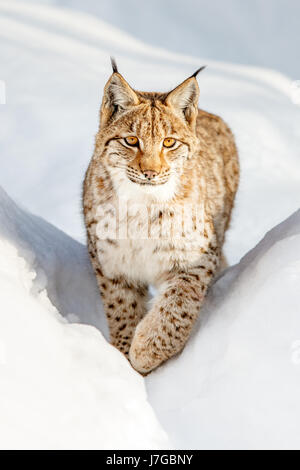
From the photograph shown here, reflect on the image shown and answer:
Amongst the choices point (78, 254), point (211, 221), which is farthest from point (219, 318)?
point (78, 254)

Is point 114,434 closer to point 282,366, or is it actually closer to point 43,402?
point 43,402

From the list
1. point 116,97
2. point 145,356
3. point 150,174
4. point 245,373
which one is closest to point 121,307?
point 145,356

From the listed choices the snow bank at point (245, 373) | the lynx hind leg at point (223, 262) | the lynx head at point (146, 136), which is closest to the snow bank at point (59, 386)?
the snow bank at point (245, 373)

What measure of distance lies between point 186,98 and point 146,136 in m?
0.36

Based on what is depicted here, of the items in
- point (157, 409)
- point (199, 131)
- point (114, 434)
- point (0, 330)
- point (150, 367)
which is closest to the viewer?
point (114, 434)

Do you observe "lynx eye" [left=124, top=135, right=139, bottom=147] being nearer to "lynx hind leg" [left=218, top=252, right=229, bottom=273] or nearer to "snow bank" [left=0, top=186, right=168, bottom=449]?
→ "snow bank" [left=0, top=186, right=168, bottom=449]

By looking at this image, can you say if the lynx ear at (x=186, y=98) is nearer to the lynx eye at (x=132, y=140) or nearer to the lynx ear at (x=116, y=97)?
the lynx ear at (x=116, y=97)

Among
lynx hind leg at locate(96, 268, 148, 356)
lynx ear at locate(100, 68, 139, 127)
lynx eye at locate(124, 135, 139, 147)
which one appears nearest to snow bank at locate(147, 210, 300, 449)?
lynx hind leg at locate(96, 268, 148, 356)

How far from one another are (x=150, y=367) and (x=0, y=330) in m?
1.04

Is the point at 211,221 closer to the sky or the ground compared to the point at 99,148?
closer to the ground

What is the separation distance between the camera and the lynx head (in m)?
3.32

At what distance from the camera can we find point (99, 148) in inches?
142

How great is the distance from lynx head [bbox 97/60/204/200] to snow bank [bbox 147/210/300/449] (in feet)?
2.26

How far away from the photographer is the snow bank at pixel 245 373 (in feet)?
8.02
